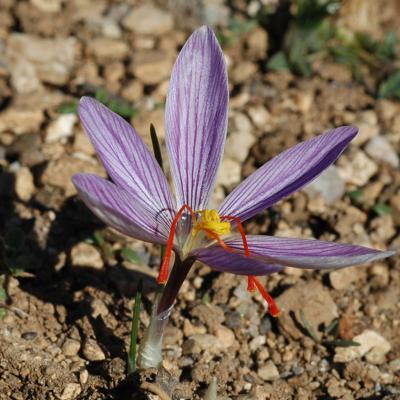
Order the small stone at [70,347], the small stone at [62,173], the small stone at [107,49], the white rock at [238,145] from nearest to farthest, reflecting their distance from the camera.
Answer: the small stone at [70,347] < the small stone at [62,173] < the white rock at [238,145] < the small stone at [107,49]

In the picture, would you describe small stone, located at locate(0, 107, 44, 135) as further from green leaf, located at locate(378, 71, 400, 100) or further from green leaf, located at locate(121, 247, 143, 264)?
green leaf, located at locate(378, 71, 400, 100)

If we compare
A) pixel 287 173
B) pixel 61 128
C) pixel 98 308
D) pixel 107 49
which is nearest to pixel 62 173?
pixel 61 128

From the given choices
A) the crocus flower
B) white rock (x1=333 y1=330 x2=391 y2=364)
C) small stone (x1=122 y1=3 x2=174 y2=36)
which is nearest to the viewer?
the crocus flower

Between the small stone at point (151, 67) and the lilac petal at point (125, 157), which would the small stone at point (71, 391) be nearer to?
the lilac petal at point (125, 157)

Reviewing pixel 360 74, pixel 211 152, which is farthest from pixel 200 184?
pixel 360 74

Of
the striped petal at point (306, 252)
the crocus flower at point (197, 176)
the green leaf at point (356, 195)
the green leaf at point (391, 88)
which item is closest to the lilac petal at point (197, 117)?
the crocus flower at point (197, 176)

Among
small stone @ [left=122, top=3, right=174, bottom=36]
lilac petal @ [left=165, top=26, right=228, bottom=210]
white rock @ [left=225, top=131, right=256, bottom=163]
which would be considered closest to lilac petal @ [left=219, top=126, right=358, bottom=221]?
lilac petal @ [left=165, top=26, right=228, bottom=210]

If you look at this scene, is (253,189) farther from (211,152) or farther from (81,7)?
(81,7)
